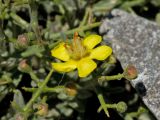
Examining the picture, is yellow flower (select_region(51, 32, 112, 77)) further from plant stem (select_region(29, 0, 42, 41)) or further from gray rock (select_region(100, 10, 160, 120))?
gray rock (select_region(100, 10, 160, 120))

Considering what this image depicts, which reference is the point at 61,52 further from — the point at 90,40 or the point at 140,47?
the point at 140,47

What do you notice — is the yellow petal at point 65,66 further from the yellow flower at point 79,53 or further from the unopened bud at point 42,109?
the unopened bud at point 42,109

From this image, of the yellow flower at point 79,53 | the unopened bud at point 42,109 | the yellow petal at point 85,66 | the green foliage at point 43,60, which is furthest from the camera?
the green foliage at point 43,60

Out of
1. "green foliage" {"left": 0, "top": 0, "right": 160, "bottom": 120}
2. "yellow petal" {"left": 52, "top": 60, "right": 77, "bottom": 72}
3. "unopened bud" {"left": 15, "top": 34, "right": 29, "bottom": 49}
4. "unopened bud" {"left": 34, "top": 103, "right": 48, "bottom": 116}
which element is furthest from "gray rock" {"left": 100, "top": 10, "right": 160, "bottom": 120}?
"unopened bud" {"left": 15, "top": 34, "right": 29, "bottom": 49}

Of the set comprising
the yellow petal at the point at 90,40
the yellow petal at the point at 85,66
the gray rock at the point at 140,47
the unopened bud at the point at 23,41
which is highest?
the unopened bud at the point at 23,41

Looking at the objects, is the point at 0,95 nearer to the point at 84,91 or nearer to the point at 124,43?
the point at 84,91

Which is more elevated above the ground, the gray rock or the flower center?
the flower center

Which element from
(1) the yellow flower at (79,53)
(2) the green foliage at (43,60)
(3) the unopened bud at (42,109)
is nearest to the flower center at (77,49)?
(1) the yellow flower at (79,53)

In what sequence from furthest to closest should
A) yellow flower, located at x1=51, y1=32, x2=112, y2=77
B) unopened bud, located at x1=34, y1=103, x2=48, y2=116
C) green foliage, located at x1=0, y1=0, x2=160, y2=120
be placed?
green foliage, located at x1=0, y1=0, x2=160, y2=120 < unopened bud, located at x1=34, y1=103, x2=48, y2=116 < yellow flower, located at x1=51, y1=32, x2=112, y2=77
